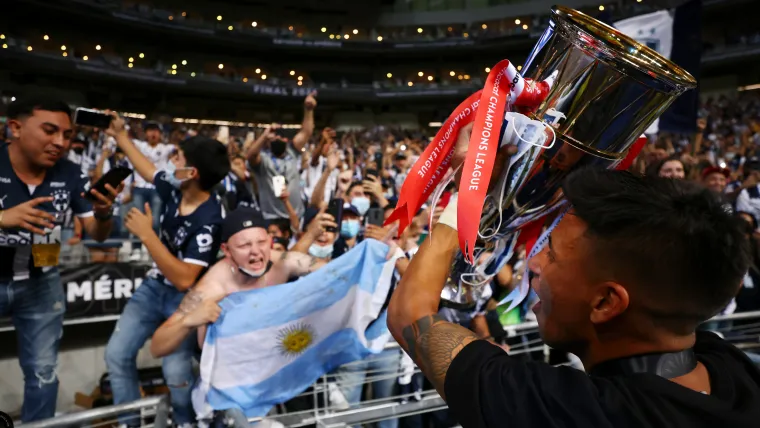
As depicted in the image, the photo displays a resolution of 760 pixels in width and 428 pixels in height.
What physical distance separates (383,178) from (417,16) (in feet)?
95.0

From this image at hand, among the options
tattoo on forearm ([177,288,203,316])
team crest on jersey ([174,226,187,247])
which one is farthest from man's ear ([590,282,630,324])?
team crest on jersey ([174,226,187,247])

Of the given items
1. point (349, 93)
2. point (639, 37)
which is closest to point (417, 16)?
point (349, 93)

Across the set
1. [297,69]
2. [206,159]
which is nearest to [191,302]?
[206,159]

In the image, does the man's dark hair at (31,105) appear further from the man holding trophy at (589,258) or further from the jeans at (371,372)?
the man holding trophy at (589,258)

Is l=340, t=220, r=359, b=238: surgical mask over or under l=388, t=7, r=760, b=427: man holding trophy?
over

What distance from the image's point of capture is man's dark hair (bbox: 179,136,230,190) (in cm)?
309

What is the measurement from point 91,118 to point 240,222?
1272mm

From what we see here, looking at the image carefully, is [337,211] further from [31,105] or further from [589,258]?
[589,258]

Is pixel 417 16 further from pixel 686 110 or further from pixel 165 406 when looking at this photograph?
pixel 165 406

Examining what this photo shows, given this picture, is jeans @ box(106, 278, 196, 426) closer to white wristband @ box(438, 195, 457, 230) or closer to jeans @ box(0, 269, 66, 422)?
jeans @ box(0, 269, 66, 422)

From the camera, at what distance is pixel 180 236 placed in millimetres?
3043

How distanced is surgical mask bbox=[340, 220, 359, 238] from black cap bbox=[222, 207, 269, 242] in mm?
1546

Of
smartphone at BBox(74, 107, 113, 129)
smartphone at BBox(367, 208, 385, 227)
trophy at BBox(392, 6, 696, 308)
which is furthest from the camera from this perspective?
smartphone at BBox(367, 208, 385, 227)

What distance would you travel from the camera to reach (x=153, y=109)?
95.9 feet
